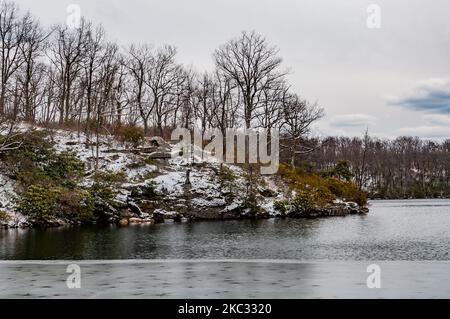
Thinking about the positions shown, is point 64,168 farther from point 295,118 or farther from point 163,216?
point 295,118

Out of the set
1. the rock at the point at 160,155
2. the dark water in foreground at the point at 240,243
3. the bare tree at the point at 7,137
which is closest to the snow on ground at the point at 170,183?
the rock at the point at 160,155

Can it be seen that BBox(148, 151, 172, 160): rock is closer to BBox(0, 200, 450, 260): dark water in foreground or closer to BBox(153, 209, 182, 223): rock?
BBox(153, 209, 182, 223): rock

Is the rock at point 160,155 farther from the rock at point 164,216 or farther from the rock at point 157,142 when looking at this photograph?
the rock at point 164,216

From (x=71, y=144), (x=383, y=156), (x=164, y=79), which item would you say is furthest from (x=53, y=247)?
(x=383, y=156)

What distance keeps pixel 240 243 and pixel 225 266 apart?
10906mm

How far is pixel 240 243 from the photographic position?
23531 mm

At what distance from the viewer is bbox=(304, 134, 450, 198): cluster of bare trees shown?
110m

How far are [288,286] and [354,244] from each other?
47.9 feet

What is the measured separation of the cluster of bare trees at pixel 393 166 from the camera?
110375 mm

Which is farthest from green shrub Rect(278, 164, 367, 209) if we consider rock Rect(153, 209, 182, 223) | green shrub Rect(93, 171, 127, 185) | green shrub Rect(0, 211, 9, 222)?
green shrub Rect(0, 211, 9, 222)

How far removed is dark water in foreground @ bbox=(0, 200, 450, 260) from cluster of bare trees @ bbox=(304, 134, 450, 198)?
253 feet

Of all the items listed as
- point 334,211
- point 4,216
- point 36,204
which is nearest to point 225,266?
point 4,216

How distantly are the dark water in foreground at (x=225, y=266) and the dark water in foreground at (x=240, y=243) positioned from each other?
4 cm
